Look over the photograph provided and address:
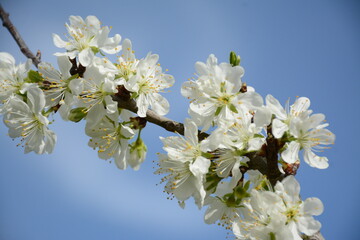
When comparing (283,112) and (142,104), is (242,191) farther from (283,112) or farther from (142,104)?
(142,104)

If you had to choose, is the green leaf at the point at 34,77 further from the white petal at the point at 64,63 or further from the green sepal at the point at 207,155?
the green sepal at the point at 207,155

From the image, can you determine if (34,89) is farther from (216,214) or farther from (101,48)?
(216,214)

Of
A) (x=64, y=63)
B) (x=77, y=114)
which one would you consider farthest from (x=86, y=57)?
(x=77, y=114)

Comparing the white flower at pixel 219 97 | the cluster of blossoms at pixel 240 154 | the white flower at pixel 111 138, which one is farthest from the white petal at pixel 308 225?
the white flower at pixel 111 138

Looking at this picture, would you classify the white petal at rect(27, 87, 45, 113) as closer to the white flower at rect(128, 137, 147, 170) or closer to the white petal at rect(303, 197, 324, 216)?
the white flower at rect(128, 137, 147, 170)

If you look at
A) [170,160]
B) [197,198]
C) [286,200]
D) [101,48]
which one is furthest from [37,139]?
[286,200]

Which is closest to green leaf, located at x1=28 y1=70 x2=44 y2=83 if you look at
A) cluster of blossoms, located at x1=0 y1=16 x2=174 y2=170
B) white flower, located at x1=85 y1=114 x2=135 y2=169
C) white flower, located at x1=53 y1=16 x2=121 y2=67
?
cluster of blossoms, located at x1=0 y1=16 x2=174 y2=170
